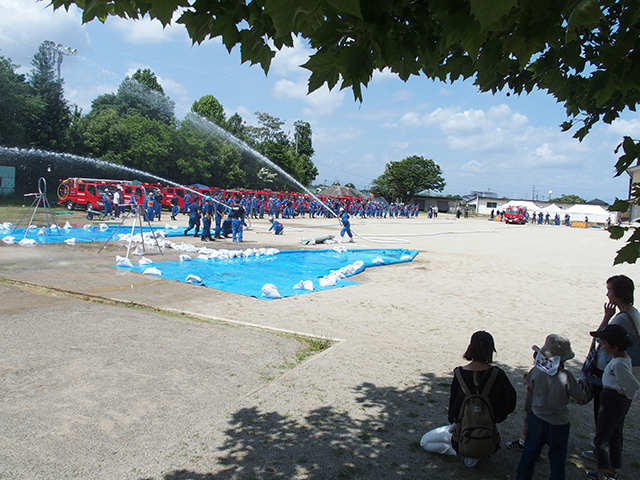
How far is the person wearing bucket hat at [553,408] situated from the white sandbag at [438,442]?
1.82ft

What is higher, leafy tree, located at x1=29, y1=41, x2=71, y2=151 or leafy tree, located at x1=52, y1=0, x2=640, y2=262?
leafy tree, located at x1=29, y1=41, x2=71, y2=151

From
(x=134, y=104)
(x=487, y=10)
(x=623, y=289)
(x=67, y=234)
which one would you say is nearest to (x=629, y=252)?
(x=623, y=289)

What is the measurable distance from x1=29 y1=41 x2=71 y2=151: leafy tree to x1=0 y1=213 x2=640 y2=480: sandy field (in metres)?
31.6

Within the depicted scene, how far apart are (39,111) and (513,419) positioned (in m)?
41.8

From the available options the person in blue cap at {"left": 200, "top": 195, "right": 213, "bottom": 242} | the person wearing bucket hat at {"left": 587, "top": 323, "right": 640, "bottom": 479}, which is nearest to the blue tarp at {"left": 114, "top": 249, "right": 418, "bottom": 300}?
the person in blue cap at {"left": 200, "top": 195, "right": 213, "bottom": 242}

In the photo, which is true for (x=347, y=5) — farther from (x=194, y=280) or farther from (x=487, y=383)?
(x=194, y=280)

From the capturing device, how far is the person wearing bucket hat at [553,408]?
3023 millimetres

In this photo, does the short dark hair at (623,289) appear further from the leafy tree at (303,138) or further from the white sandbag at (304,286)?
the leafy tree at (303,138)

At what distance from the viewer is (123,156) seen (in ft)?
133

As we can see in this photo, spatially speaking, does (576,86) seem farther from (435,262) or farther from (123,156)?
(123,156)

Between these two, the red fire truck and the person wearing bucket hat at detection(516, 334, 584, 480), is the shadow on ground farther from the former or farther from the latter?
the red fire truck

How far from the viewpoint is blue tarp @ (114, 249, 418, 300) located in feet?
33.1

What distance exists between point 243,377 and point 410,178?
76919mm

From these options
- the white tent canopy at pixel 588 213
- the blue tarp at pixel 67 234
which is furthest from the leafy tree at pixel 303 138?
the blue tarp at pixel 67 234
